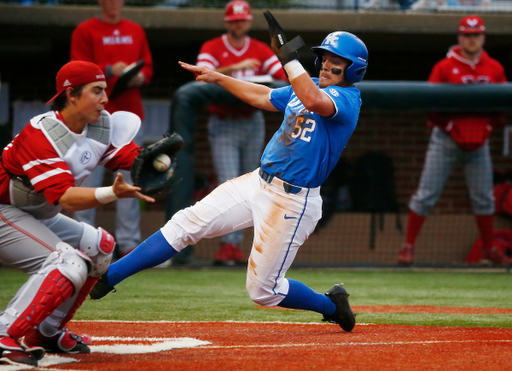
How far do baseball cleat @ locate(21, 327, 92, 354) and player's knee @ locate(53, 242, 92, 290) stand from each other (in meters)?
0.35

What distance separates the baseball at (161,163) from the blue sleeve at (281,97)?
42.9 inches

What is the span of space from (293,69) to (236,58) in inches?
145

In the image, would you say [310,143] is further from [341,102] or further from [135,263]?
[135,263]

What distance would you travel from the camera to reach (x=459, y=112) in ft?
24.0

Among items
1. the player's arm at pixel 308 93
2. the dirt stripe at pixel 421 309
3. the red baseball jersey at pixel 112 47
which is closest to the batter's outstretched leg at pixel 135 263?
the player's arm at pixel 308 93

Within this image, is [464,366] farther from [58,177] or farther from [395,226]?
[395,226]

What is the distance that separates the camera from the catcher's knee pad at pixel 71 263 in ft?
9.82

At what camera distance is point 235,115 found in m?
7.16

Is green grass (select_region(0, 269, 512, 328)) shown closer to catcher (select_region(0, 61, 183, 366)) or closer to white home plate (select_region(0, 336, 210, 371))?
white home plate (select_region(0, 336, 210, 371))

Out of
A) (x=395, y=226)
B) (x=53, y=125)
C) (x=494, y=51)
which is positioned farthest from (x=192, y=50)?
(x=53, y=125)

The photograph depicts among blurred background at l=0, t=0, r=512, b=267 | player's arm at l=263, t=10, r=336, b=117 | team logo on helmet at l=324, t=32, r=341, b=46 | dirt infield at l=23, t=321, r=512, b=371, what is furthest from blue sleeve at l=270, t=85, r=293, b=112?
blurred background at l=0, t=0, r=512, b=267

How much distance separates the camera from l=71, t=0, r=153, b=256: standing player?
6605mm

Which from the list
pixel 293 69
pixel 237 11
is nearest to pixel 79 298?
pixel 293 69

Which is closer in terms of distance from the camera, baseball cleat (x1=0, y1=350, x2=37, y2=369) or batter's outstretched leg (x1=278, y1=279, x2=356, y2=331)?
baseball cleat (x1=0, y1=350, x2=37, y2=369)
